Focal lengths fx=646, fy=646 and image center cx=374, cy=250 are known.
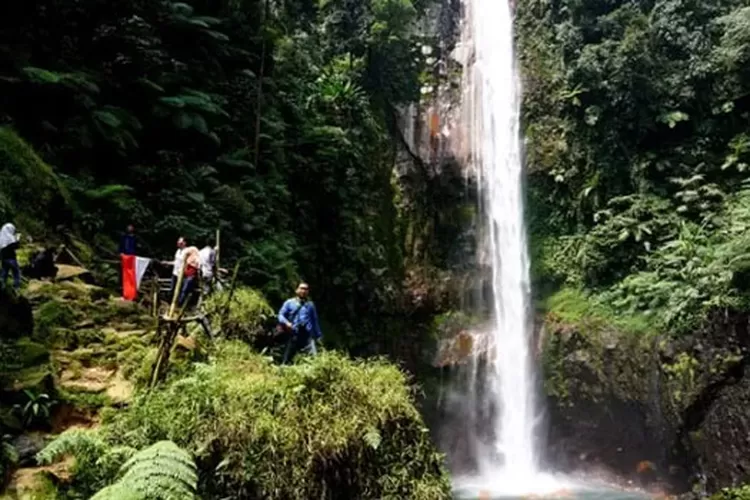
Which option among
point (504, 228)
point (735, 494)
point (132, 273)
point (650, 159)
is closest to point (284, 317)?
point (132, 273)

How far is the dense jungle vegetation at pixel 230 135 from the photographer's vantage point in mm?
10711

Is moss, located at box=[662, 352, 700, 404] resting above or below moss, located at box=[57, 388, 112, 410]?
above

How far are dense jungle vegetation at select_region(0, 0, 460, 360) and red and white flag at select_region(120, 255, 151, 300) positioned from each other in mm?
1336

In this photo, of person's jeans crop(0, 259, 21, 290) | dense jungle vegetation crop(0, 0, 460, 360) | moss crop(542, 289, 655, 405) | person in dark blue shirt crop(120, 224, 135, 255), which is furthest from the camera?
moss crop(542, 289, 655, 405)

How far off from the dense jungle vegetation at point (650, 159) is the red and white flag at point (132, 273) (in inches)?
450

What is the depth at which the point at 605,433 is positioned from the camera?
16.1 m

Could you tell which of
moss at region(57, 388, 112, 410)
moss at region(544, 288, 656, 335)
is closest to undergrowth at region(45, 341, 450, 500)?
moss at region(57, 388, 112, 410)

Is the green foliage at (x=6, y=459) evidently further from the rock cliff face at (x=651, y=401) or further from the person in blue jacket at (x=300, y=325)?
the rock cliff face at (x=651, y=401)

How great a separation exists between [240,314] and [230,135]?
6.66 meters

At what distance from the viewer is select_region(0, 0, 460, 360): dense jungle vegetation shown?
1071 cm

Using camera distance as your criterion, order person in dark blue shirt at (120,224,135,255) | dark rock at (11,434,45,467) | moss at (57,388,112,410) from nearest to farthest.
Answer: dark rock at (11,434,45,467) → moss at (57,388,112,410) → person in dark blue shirt at (120,224,135,255)

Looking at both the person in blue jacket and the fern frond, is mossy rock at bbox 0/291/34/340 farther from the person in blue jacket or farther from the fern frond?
the person in blue jacket

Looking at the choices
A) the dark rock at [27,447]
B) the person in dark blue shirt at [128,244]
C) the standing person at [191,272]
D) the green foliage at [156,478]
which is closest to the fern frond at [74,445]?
the dark rock at [27,447]

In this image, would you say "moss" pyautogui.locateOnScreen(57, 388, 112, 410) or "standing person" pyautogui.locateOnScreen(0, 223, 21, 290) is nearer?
"moss" pyautogui.locateOnScreen(57, 388, 112, 410)
